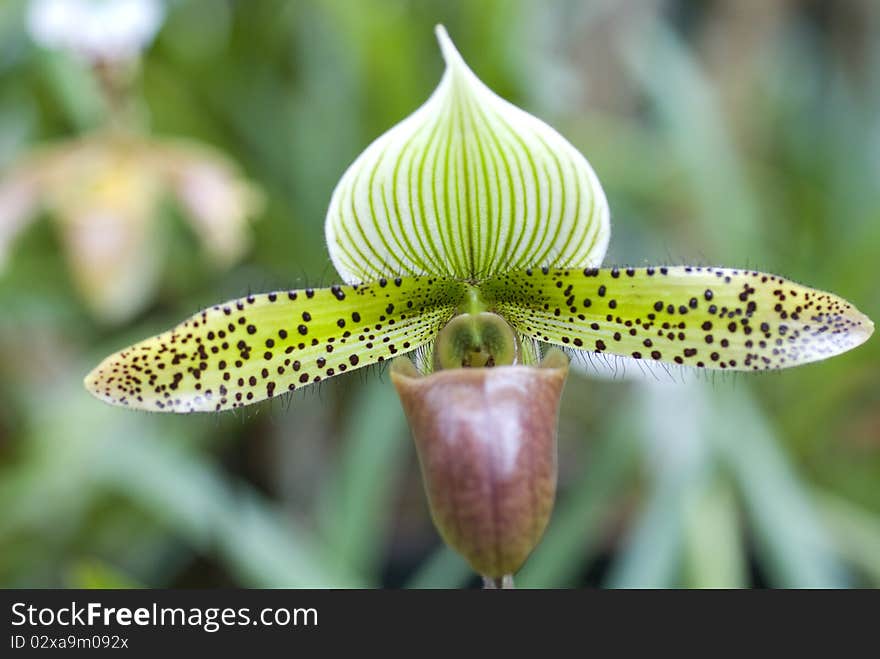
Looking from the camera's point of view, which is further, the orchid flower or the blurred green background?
the blurred green background

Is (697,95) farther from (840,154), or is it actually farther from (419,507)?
(419,507)

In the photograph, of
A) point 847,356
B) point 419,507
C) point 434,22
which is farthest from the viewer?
point 419,507

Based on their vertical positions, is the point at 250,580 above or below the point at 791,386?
below

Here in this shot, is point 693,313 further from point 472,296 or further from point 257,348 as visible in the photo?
point 257,348

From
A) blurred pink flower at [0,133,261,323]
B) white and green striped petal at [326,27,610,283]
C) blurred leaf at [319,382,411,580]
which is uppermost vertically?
blurred pink flower at [0,133,261,323]

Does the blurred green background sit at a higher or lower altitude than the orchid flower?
higher

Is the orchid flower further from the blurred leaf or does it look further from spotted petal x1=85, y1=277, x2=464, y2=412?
the blurred leaf

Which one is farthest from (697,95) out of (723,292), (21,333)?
(21,333)

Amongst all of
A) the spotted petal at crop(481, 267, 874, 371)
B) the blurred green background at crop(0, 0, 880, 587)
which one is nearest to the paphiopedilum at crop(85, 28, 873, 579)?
the spotted petal at crop(481, 267, 874, 371)
